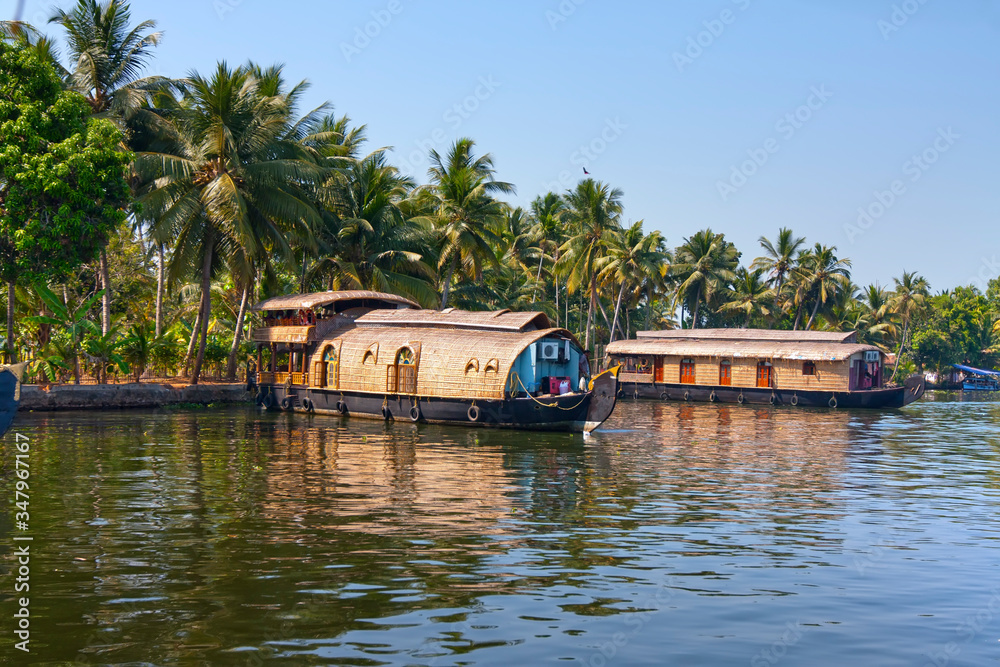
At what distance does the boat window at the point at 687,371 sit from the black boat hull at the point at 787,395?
19.3 inches

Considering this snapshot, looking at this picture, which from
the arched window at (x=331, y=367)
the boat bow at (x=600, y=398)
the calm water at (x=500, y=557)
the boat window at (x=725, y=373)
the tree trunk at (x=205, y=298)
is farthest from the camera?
the boat window at (x=725, y=373)

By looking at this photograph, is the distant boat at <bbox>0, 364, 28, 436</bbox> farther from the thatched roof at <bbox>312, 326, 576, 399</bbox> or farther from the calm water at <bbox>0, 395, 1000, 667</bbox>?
the thatched roof at <bbox>312, 326, 576, 399</bbox>

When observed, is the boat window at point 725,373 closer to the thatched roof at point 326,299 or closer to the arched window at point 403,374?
the thatched roof at point 326,299

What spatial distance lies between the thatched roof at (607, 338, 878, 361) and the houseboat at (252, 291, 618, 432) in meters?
16.8

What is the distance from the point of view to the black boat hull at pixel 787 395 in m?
38.9

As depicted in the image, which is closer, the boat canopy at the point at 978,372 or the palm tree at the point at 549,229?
the palm tree at the point at 549,229

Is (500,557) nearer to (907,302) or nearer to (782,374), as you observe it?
(782,374)

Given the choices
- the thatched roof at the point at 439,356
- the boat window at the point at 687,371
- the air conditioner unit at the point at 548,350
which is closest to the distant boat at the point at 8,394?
the thatched roof at the point at 439,356

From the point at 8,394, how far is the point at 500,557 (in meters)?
10.1

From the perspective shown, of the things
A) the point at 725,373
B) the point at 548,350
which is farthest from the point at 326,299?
the point at 725,373

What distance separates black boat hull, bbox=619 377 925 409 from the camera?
38938mm

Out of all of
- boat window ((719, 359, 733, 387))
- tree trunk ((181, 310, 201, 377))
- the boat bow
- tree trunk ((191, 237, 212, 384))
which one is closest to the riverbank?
tree trunk ((191, 237, 212, 384))

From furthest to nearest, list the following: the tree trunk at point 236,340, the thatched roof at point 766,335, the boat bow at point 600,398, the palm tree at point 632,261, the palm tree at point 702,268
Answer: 1. the palm tree at point 702,268
2. the palm tree at point 632,261
3. the thatched roof at point 766,335
4. the tree trunk at point 236,340
5. the boat bow at point 600,398

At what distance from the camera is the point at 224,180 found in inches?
1151
